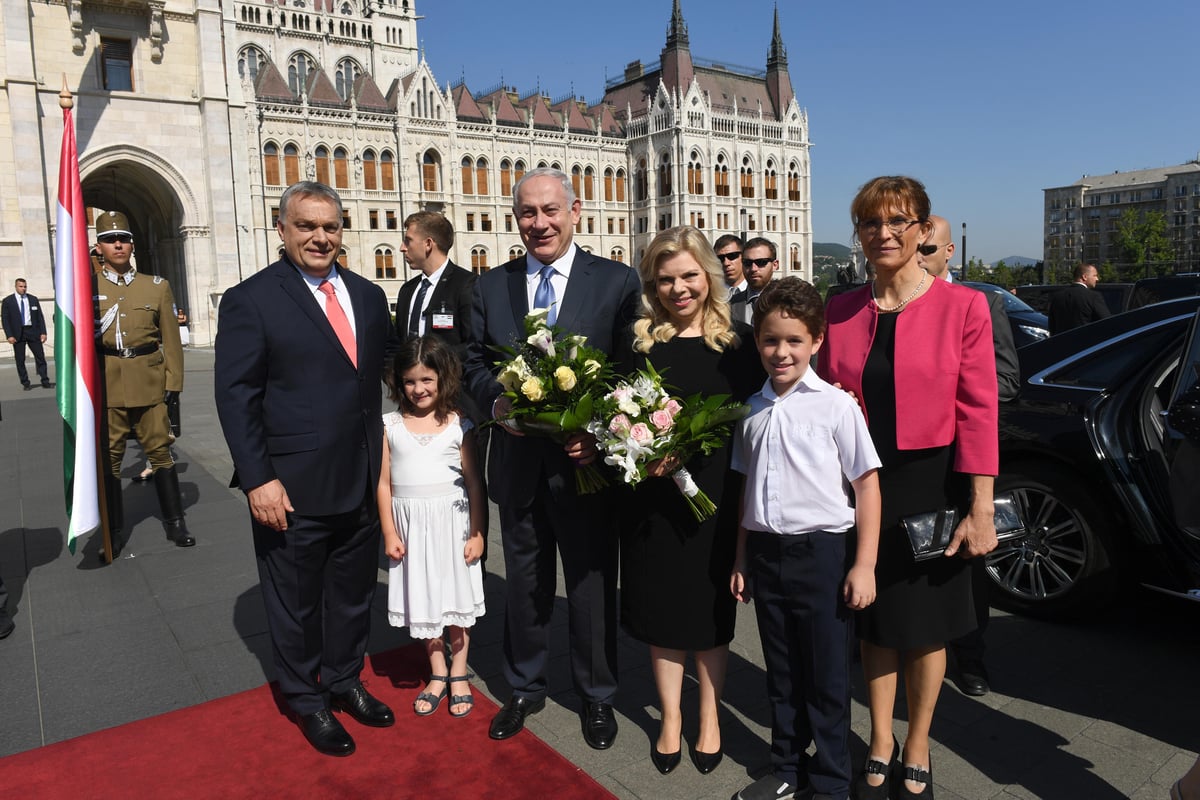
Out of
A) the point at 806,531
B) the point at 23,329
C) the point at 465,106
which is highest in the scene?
the point at 465,106

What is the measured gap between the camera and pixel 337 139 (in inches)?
2100

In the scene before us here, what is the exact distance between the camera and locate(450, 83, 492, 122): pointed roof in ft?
197

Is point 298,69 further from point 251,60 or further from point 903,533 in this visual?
point 903,533

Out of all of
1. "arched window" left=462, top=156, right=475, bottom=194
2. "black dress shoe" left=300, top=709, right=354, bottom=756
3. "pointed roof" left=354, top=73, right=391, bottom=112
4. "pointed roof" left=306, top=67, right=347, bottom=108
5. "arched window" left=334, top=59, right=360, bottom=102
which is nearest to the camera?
"black dress shoe" left=300, top=709, right=354, bottom=756

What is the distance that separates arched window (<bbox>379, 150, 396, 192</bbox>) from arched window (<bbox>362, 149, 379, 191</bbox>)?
477 millimetres

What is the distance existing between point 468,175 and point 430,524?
58.6 m

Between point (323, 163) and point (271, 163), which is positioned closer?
point (271, 163)

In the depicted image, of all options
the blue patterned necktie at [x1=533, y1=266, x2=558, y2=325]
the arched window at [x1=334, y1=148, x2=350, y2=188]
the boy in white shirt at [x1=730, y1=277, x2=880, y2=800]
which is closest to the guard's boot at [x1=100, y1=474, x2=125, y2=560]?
the blue patterned necktie at [x1=533, y1=266, x2=558, y2=325]

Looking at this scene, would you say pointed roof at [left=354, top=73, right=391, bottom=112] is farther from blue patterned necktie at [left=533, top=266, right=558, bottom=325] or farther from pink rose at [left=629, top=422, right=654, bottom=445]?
pink rose at [left=629, top=422, right=654, bottom=445]

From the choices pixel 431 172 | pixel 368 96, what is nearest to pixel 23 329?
pixel 431 172

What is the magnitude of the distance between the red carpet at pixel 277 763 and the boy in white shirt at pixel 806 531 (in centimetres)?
81

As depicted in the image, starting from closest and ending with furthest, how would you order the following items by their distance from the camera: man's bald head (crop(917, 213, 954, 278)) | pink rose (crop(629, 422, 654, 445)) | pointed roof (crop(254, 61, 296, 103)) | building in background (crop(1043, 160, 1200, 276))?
1. pink rose (crop(629, 422, 654, 445))
2. man's bald head (crop(917, 213, 954, 278))
3. pointed roof (crop(254, 61, 296, 103))
4. building in background (crop(1043, 160, 1200, 276))

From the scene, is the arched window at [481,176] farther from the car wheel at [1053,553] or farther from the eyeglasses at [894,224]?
the eyeglasses at [894,224]

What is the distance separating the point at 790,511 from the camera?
285 cm
